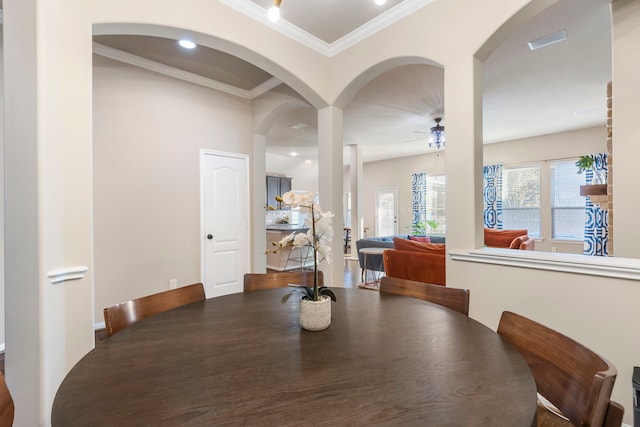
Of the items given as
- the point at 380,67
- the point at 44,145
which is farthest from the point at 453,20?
the point at 44,145

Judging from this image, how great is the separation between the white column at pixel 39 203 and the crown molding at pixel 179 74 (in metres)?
1.53

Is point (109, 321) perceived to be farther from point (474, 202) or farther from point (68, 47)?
point (474, 202)

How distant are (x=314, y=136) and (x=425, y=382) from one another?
19.4 feet

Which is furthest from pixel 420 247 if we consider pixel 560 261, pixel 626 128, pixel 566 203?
pixel 566 203

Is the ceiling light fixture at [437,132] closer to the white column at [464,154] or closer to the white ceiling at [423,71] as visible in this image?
the white ceiling at [423,71]

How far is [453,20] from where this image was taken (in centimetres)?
219

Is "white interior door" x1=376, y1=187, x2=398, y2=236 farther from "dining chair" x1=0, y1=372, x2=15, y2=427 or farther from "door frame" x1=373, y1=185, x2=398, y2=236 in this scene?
"dining chair" x1=0, y1=372, x2=15, y2=427

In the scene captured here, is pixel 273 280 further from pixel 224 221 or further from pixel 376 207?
pixel 376 207

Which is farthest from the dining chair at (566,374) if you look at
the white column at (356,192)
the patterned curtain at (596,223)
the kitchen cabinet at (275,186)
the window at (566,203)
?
the kitchen cabinet at (275,186)

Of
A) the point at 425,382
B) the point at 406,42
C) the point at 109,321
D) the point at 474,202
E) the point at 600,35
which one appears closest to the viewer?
the point at 425,382

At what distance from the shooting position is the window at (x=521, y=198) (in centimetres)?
643

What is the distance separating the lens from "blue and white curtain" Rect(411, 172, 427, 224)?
8.13m

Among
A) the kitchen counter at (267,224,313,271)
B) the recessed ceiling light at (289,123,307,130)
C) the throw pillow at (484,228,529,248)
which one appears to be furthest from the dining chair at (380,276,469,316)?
the kitchen counter at (267,224,313,271)

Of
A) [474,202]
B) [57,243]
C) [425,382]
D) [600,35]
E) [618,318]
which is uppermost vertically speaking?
[600,35]
